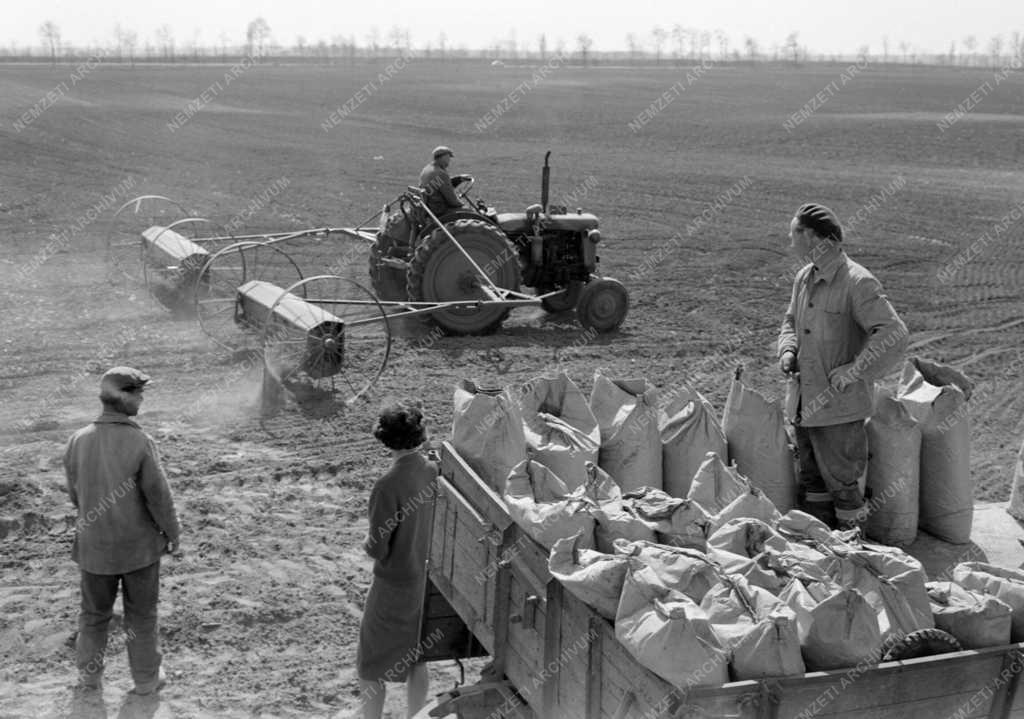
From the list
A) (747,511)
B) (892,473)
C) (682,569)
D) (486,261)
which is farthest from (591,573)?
(486,261)

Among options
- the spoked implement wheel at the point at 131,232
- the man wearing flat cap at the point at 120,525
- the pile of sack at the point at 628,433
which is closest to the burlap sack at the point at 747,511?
the pile of sack at the point at 628,433

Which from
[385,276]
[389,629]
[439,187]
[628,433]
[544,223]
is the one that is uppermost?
[439,187]

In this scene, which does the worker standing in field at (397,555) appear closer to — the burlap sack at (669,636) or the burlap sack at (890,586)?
the burlap sack at (669,636)

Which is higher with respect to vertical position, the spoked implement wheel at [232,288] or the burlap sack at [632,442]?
the burlap sack at [632,442]

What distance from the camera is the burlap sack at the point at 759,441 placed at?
17.8 ft

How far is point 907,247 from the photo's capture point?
1820 cm

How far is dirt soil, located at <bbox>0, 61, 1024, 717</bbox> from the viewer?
20.8 feet

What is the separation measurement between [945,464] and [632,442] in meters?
1.41

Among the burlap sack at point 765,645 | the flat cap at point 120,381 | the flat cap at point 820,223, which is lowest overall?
the burlap sack at point 765,645

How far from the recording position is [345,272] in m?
15.1

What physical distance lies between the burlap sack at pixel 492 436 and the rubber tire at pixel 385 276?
25.1ft

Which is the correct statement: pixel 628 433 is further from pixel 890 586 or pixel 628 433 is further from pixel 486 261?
pixel 486 261

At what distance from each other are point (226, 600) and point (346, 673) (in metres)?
0.97

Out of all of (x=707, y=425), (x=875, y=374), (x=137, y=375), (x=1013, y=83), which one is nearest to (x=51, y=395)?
(x=137, y=375)
